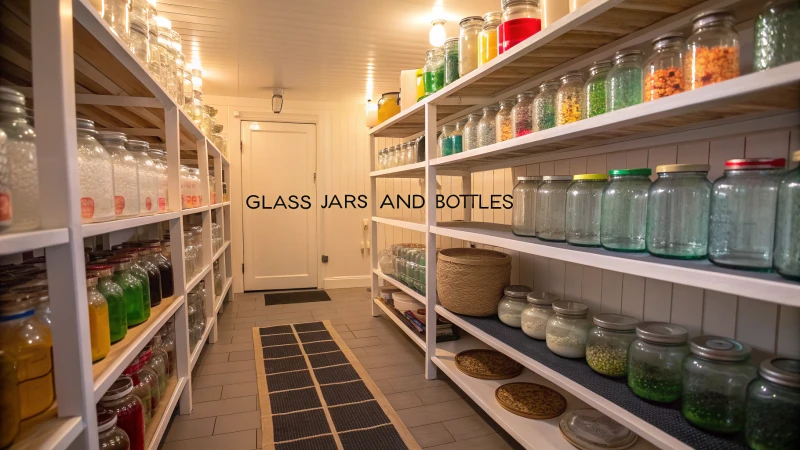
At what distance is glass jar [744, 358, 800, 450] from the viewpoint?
2.94 feet

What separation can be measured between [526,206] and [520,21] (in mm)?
727

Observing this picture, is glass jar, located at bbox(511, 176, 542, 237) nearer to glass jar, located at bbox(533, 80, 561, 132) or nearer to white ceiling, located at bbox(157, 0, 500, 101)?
glass jar, located at bbox(533, 80, 561, 132)

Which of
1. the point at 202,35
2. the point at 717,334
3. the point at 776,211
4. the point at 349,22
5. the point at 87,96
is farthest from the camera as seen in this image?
the point at 202,35

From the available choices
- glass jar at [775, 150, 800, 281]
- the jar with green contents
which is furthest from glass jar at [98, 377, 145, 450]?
glass jar at [775, 150, 800, 281]

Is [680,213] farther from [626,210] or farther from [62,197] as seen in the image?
[62,197]

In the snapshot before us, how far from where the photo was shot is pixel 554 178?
5.14 ft

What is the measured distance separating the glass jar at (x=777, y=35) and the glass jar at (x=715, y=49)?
0.07 metres

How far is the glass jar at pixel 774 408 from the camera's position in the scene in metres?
0.90

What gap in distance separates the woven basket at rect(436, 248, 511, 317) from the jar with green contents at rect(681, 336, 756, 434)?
3.37 feet

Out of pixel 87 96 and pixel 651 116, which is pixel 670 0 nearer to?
pixel 651 116

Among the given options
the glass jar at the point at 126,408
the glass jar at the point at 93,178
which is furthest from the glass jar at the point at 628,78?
the glass jar at the point at 126,408

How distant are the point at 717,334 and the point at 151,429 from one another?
2.04 metres

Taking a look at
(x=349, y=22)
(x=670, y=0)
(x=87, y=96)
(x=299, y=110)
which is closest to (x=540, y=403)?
(x=670, y=0)

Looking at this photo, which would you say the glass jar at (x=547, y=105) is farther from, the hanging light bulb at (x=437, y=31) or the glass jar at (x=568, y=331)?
the hanging light bulb at (x=437, y=31)
